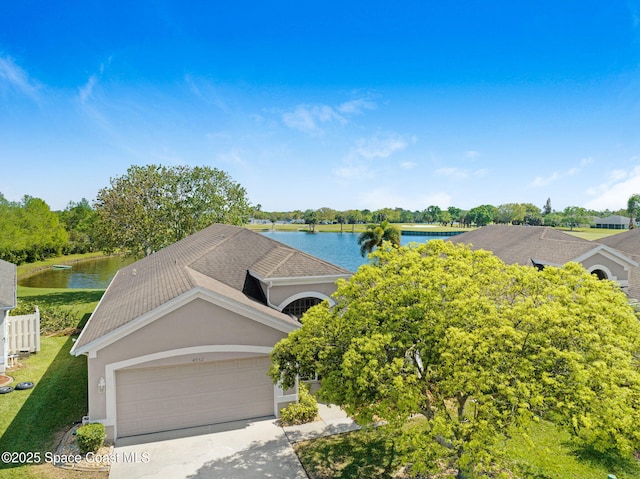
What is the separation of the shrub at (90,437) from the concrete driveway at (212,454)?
0.59 metres

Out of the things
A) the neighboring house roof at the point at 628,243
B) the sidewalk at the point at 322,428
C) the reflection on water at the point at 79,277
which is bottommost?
the reflection on water at the point at 79,277

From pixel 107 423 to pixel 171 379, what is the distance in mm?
1972

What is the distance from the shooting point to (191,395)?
477 inches

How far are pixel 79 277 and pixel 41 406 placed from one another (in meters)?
44.4

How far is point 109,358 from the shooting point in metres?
11.1

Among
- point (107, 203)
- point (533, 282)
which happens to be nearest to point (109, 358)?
point (533, 282)

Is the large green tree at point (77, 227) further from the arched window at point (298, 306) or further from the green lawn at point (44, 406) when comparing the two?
the arched window at point (298, 306)

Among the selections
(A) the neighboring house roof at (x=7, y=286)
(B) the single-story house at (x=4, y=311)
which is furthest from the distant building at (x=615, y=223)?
(B) the single-story house at (x=4, y=311)

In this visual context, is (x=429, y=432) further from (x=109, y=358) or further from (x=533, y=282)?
(x=109, y=358)

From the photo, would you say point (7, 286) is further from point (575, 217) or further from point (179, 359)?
point (575, 217)

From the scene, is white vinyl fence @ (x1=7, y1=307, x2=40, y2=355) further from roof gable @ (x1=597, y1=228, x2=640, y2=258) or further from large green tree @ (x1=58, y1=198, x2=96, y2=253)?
large green tree @ (x1=58, y1=198, x2=96, y2=253)

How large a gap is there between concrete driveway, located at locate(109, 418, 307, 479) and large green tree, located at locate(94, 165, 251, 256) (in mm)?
27782

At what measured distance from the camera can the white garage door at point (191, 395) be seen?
11516mm

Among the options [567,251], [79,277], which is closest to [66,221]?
[79,277]
